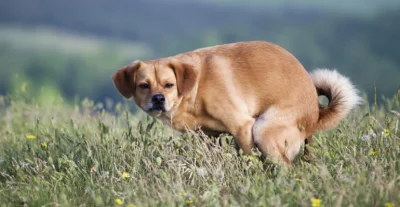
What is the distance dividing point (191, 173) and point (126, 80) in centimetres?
128

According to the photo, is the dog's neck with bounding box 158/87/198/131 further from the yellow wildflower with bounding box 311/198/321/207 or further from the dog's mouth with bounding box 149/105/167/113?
the yellow wildflower with bounding box 311/198/321/207

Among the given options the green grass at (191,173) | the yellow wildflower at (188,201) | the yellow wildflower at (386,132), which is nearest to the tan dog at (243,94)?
the green grass at (191,173)

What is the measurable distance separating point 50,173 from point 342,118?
8.54 ft

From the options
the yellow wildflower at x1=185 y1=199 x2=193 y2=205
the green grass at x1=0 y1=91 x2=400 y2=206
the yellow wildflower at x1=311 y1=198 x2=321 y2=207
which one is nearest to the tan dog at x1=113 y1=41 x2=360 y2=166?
the green grass at x1=0 y1=91 x2=400 y2=206

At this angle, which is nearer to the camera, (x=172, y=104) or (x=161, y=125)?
(x=172, y=104)

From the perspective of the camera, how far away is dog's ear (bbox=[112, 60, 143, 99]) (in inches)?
234

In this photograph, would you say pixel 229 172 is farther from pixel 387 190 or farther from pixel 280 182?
pixel 387 190

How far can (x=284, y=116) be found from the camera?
19.3 ft

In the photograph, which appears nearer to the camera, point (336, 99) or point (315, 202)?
point (315, 202)

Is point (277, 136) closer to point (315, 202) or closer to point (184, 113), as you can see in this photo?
point (184, 113)

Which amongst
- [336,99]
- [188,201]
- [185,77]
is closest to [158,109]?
[185,77]

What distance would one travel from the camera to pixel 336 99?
6.06 meters

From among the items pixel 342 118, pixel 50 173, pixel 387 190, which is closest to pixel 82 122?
pixel 50 173

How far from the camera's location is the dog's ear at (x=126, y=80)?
593 centimetres
